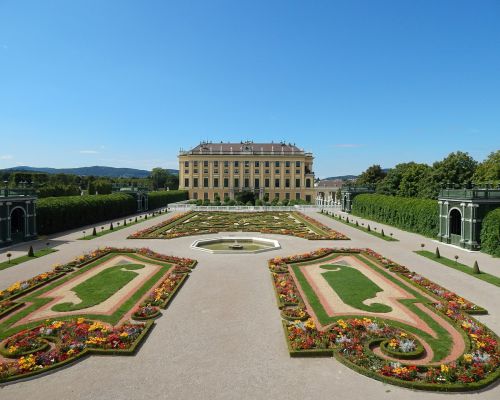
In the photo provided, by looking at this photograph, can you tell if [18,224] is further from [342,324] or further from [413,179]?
[413,179]

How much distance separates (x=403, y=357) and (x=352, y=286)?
831 cm

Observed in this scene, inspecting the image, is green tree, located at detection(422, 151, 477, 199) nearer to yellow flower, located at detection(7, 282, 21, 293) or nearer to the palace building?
the palace building

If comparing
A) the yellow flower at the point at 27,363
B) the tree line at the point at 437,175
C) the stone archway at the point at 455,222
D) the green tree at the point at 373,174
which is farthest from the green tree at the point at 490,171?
the yellow flower at the point at 27,363

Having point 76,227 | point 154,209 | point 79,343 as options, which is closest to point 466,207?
point 79,343

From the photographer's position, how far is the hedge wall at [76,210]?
131 ft

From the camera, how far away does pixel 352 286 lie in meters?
20.5

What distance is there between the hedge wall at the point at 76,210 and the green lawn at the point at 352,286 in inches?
1199

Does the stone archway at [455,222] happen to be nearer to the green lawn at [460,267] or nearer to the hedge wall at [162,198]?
the green lawn at [460,267]

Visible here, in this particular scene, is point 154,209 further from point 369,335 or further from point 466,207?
point 369,335

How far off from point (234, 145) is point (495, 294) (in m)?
92.7

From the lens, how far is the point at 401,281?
21.8m

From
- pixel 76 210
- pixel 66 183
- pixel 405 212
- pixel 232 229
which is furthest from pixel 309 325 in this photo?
pixel 66 183

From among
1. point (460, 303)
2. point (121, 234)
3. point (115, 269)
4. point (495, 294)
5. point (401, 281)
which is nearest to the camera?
point (460, 303)

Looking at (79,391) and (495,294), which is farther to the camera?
(495,294)
